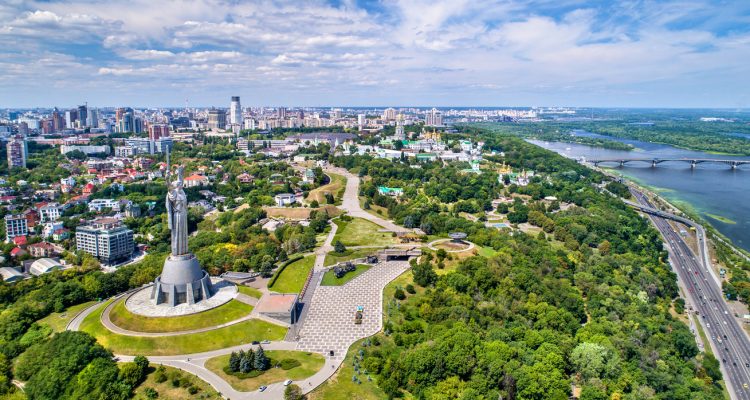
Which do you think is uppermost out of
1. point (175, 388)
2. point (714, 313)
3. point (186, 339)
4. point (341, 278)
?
point (341, 278)

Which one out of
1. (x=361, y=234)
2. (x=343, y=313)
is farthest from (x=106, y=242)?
(x=343, y=313)

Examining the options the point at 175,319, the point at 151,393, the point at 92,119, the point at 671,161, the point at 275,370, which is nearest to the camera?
the point at 151,393

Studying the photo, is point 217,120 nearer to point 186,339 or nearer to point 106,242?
point 106,242

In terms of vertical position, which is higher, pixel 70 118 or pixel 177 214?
pixel 70 118

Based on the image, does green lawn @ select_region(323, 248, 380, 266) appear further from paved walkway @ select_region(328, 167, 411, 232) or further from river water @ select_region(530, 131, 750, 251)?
river water @ select_region(530, 131, 750, 251)

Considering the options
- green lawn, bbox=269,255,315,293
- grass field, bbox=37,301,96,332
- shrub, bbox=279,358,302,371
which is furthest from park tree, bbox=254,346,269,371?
grass field, bbox=37,301,96,332

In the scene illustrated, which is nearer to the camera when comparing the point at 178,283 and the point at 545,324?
the point at 178,283

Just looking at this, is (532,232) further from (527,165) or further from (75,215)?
(75,215)

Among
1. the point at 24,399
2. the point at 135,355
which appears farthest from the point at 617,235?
the point at 24,399
